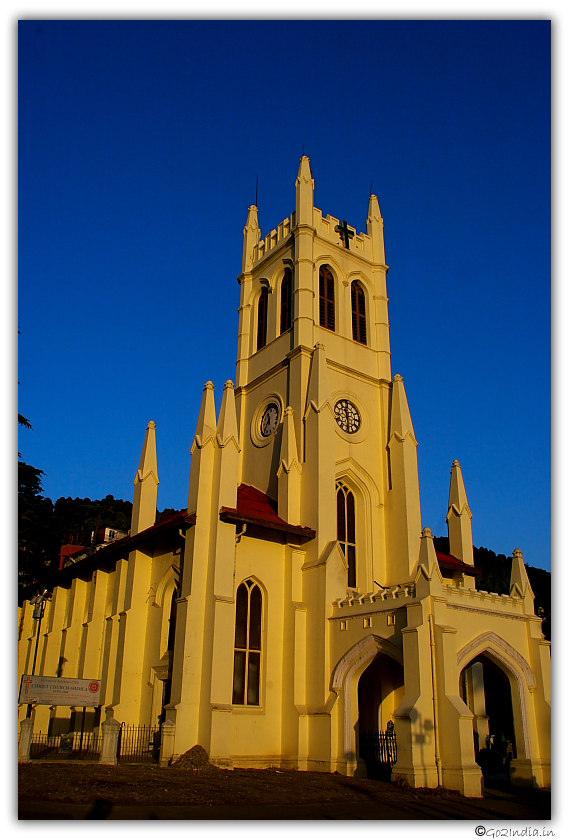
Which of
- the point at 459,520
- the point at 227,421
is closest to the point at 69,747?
the point at 227,421

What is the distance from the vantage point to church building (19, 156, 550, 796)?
2075 cm

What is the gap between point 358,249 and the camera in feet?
126

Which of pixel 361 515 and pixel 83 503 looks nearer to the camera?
pixel 361 515

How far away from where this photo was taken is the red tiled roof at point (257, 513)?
23961mm

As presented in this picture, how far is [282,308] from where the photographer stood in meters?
35.7

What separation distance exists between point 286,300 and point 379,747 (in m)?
21.5

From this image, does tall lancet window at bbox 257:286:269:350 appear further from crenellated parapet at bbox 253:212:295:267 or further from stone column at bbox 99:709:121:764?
stone column at bbox 99:709:121:764

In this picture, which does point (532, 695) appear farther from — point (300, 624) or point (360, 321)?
point (360, 321)

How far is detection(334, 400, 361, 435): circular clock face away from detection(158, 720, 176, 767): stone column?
14.8 metres

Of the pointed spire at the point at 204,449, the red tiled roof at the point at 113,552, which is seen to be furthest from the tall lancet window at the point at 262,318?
the red tiled roof at the point at 113,552

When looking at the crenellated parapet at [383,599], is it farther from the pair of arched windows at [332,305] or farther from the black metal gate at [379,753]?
the pair of arched windows at [332,305]

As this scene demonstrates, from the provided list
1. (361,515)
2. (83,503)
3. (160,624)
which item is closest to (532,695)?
(361,515)

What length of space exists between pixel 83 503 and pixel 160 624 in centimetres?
7002

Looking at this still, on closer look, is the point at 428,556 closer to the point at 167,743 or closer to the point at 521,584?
the point at 521,584
